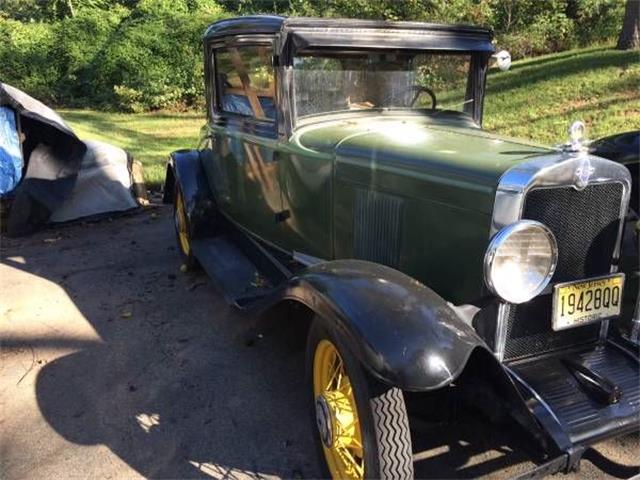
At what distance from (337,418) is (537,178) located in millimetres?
1190

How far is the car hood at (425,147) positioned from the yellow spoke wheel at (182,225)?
1854 millimetres

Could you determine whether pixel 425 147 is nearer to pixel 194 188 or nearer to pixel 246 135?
pixel 246 135

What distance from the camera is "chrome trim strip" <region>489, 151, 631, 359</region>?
221 centimetres

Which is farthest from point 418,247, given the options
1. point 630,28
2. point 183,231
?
point 630,28

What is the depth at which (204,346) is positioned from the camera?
3.67 metres

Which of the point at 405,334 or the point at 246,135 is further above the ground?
the point at 246,135

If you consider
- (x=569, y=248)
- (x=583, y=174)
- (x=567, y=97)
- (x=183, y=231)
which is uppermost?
(x=583, y=174)

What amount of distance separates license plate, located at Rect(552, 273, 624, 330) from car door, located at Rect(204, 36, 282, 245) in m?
1.78

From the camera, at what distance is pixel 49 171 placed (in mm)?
6074

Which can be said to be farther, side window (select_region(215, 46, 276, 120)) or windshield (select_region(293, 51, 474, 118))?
side window (select_region(215, 46, 276, 120))

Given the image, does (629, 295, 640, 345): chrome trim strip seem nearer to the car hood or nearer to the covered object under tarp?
the car hood

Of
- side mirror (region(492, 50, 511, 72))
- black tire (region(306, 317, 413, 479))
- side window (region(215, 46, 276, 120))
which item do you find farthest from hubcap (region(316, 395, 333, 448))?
side mirror (region(492, 50, 511, 72))

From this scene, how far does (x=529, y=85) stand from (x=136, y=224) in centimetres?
676

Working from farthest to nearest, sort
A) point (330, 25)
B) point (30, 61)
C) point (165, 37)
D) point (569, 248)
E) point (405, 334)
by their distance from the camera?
point (30, 61) < point (165, 37) < point (330, 25) < point (569, 248) < point (405, 334)
